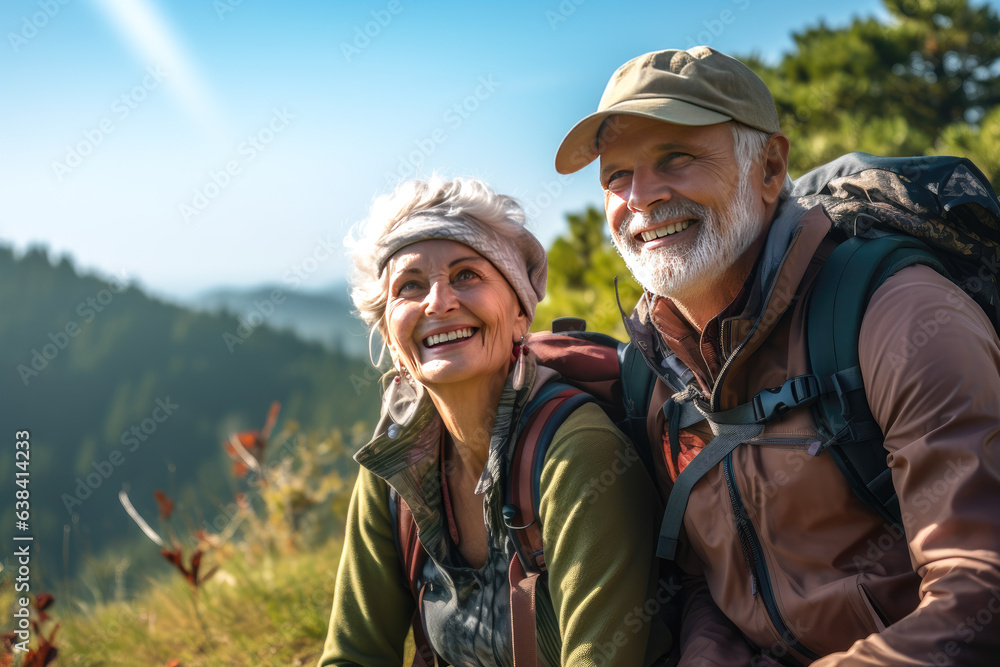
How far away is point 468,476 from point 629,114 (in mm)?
1360

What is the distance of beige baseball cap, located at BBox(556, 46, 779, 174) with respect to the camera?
2076 millimetres

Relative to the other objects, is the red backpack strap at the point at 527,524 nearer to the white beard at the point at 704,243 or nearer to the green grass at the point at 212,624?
the white beard at the point at 704,243

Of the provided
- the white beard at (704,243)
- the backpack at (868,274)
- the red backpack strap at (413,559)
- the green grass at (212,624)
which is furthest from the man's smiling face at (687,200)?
the green grass at (212,624)

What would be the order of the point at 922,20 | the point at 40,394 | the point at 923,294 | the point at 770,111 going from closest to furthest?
the point at 923,294 → the point at 770,111 → the point at 922,20 → the point at 40,394

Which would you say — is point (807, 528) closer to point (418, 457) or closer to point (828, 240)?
point (828, 240)

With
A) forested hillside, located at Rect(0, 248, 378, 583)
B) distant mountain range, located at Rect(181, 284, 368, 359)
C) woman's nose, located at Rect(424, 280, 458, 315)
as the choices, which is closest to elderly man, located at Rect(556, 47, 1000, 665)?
woman's nose, located at Rect(424, 280, 458, 315)

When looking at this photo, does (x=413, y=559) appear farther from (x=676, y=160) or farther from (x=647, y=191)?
(x=676, y=160)

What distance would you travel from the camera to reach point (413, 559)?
2.64m

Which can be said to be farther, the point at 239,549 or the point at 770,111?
the point at 239,549

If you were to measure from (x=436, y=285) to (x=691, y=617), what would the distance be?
1.32 meters

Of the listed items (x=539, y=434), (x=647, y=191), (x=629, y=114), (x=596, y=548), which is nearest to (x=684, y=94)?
(x=629, y=114)

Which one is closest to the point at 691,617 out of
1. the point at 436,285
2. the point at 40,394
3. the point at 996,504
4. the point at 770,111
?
the point at 996,504

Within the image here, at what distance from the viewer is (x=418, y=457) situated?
2.63 meters

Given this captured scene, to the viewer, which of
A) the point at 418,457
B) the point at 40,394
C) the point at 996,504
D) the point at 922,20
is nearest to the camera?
the point at 996,504
